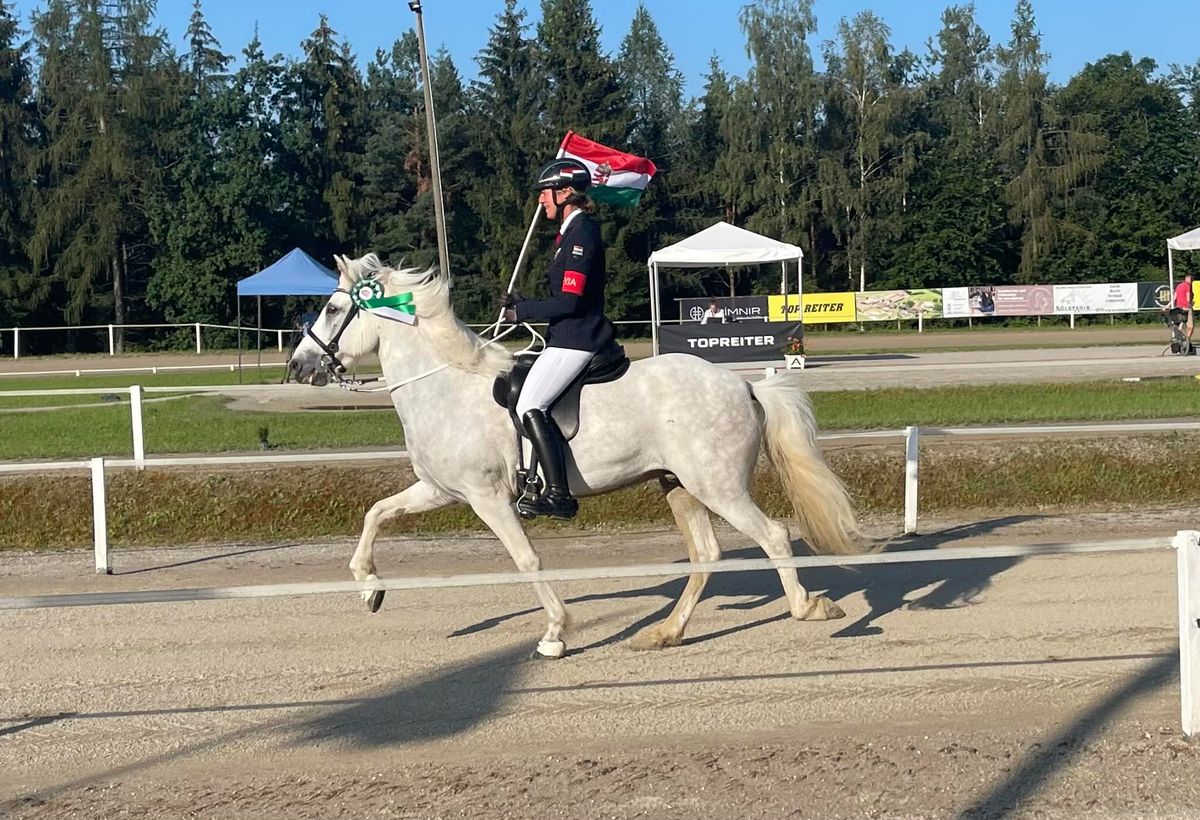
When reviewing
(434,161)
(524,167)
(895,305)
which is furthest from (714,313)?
(524,167)

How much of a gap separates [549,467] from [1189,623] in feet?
11.3

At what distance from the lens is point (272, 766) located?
5.93m

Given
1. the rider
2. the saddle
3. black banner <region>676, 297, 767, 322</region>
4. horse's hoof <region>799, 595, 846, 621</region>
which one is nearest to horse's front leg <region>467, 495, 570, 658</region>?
the rider

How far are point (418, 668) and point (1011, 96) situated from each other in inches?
2483

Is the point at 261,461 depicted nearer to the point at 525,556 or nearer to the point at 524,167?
the point at 525,556

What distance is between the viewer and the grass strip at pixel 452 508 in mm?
13047

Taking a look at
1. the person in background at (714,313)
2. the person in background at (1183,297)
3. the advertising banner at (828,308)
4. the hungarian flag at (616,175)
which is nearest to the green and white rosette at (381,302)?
the hungarian flag at (616,175)

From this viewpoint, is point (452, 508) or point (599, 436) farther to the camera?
point (452, 508)

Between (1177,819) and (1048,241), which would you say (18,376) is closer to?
(1177,819)

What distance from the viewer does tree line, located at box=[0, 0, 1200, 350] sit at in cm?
5750

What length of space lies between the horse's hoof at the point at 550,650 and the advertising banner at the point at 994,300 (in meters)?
45.9

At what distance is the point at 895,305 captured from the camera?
51.4 m

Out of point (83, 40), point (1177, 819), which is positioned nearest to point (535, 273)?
point (83, 40)

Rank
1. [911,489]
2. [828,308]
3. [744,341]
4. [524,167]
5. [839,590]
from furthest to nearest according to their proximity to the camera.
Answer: [524,167], [828,308], [744,341], [911,489], [839,590]
